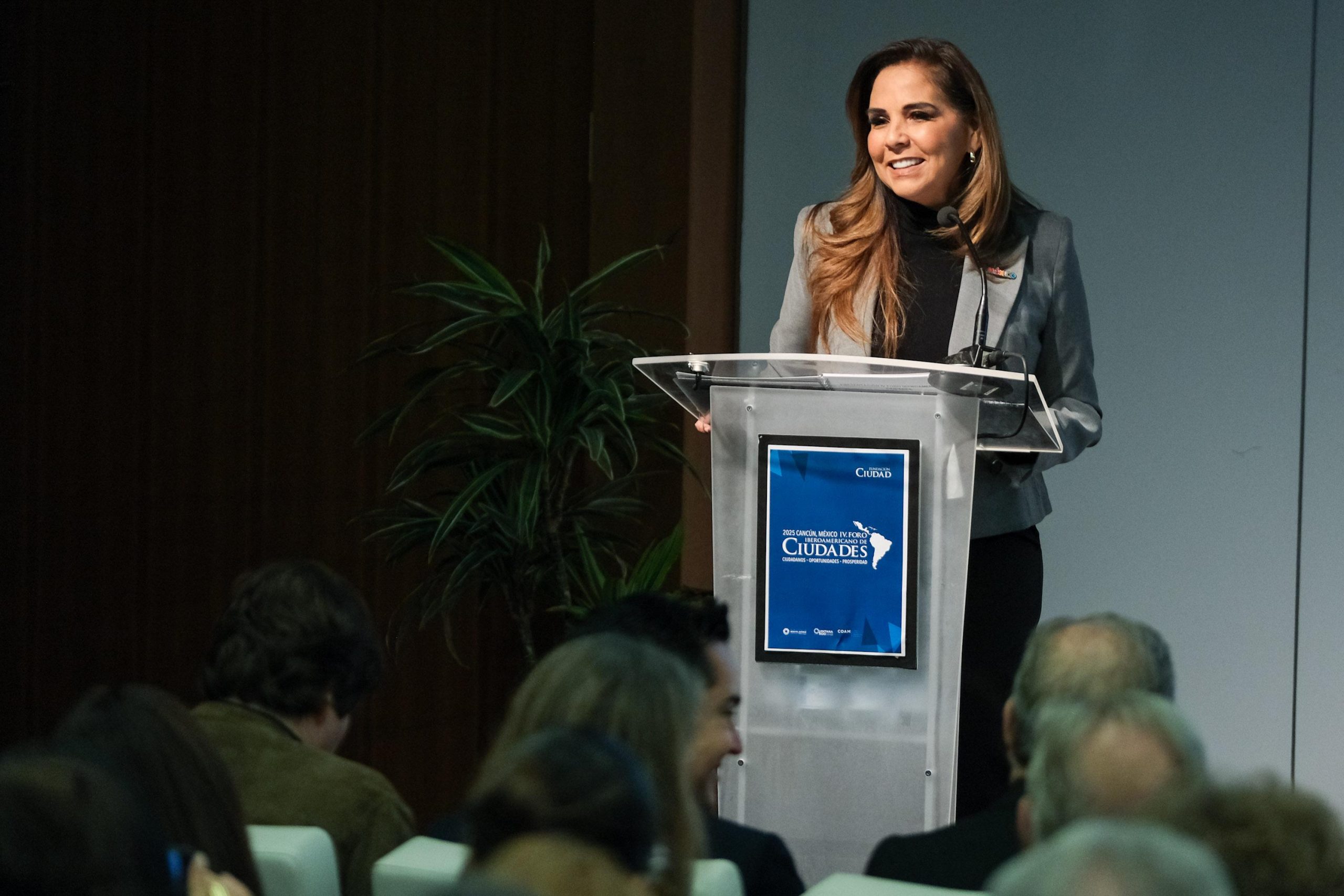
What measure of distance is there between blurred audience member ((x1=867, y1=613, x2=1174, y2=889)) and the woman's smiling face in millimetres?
1013

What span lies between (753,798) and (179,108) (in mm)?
4224

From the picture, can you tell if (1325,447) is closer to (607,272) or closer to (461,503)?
(607,272)

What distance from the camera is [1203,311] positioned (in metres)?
4.41

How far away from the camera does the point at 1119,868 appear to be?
0.98m

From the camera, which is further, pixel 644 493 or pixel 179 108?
pixel 179 108

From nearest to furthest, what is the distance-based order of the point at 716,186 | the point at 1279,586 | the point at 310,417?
the point at 1279,586
the point at 716,186
the point at 310,417

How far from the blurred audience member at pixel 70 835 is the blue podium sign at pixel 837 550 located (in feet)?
4.62

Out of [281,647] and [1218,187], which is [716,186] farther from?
[281,647]

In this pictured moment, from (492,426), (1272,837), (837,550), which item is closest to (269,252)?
(492,426)

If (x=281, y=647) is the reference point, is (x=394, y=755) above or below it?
below

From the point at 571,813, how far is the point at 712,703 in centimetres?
108

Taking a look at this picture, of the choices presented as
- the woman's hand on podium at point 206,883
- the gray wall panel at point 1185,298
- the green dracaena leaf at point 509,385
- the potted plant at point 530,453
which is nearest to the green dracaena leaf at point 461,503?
the potted plant at point 530,453

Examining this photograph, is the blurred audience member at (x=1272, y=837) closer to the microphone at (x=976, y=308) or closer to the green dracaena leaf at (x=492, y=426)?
the microphone at (x=976, y=308)

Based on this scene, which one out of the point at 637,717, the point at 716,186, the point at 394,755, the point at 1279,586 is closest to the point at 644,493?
the point at 716,186
